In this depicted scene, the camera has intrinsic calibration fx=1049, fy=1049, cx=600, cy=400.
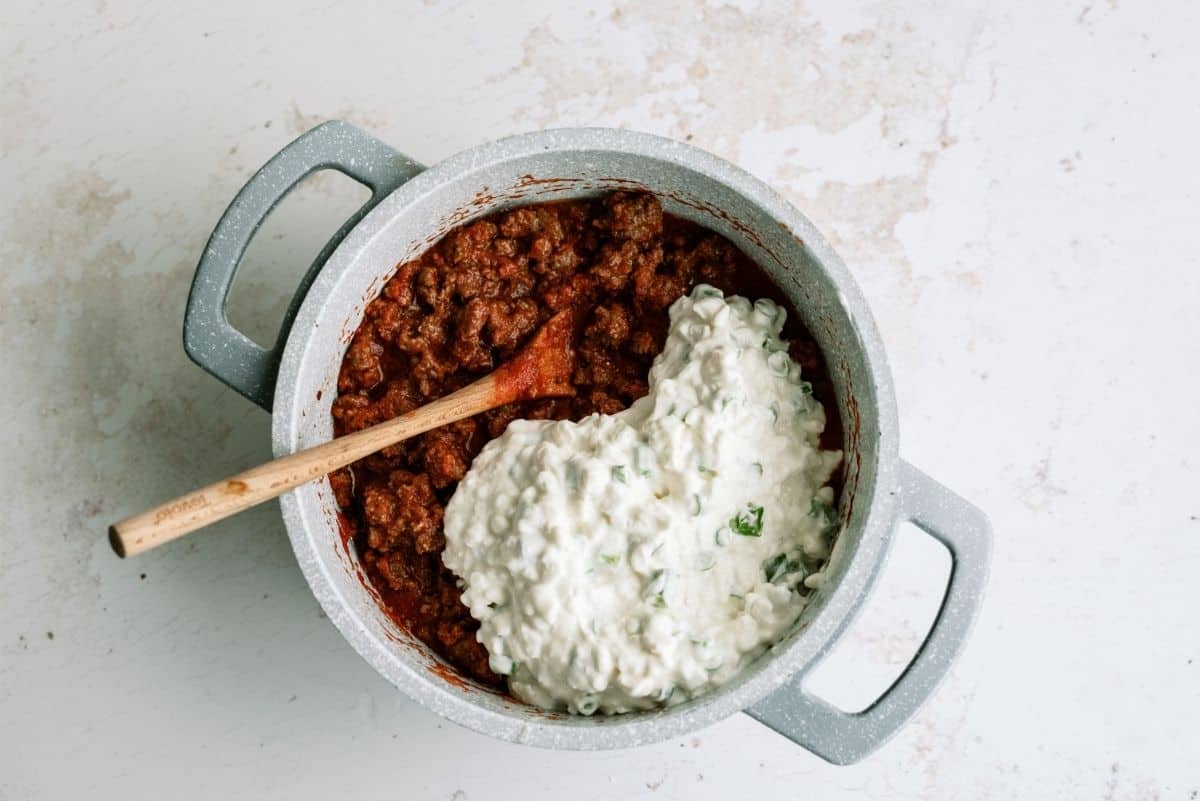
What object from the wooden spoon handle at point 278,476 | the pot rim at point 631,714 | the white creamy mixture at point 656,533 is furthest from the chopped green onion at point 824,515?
the wooden spoon handle at point 278,476

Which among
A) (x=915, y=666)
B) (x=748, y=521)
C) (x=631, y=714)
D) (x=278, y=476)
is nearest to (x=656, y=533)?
(x=748, y=521)

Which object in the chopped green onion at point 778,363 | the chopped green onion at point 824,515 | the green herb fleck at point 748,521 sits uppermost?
the chopped green onion at point 778,363

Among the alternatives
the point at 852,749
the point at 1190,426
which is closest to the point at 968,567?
the point at 852,749

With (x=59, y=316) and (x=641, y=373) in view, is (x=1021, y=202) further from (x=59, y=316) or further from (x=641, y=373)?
(x=59, y=316)

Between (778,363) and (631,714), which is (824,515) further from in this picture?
(631,714)

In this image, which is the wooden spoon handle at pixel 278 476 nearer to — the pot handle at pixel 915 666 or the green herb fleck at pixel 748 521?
the green herb fleck at pixel 748 521
